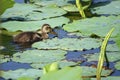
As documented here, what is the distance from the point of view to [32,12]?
3.45m

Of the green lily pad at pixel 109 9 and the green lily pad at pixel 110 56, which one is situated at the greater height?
the green lily pad at pixel 109 9

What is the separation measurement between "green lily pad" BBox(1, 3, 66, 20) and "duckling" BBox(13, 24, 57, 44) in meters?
0.35

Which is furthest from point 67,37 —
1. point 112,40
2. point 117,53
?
point 117,53

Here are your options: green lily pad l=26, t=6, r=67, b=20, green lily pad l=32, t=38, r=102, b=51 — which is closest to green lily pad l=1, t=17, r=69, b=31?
green lily pad l=26, t=6, r=67, b=20

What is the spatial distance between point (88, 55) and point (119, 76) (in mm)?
362

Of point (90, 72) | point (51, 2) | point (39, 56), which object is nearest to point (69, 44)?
point (39, 56)

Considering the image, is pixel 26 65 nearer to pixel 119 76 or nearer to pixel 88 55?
pixel 88 55

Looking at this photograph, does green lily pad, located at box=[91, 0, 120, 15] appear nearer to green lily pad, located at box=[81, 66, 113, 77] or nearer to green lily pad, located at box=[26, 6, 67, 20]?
green lily pad, located at box=[26, 6, 67, 20]

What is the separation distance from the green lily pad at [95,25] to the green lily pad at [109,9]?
0.25m

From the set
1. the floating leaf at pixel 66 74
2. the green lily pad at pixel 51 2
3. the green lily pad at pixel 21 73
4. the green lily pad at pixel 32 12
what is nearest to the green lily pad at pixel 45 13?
the green lily pad at pixel 32 12

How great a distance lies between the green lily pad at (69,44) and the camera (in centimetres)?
258

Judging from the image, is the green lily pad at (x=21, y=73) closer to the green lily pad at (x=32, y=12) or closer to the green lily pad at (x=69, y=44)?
the green lily pad at (x=69, y=44)

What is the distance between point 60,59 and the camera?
7.86ft

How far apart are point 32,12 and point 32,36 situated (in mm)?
639
